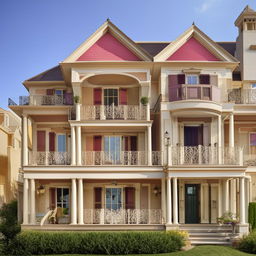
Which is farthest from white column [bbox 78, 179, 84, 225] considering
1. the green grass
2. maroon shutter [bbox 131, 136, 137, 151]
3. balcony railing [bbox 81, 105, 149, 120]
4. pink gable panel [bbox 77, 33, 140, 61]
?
pink gable panel [bbox 77, 33, 140, 61]

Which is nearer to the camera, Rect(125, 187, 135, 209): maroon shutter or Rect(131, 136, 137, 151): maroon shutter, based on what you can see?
Rect(125, 187, 135, 209): maroon shutter

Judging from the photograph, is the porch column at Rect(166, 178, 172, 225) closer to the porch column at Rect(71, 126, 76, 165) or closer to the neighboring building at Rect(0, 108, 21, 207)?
the porch column at Rect(71, 126, 76, 165)

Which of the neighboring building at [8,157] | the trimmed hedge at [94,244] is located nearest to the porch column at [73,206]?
the trimmed hedge at [94,244]

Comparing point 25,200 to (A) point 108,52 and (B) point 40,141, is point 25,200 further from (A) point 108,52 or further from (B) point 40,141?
(A) point 108,52

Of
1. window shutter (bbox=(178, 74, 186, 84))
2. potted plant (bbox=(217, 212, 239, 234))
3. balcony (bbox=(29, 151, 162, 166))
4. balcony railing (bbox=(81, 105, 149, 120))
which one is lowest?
potted plant (bbox=(217, 212, 239, 234))

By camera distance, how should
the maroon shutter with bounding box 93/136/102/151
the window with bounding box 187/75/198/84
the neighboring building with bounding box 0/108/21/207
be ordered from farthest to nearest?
the neighboring building with bounding box 0/108/21/207 → the maroon shutter with bounding box 93/136/102/151 → the window with bounding box 187/75/198/84

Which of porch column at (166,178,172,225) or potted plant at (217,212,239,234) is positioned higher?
porch column at (166,178,172,225)

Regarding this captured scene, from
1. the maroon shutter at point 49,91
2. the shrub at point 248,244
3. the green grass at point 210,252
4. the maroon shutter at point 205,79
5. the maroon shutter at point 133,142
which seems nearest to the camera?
the green grass at point 210,252

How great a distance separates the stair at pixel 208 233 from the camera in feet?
77.1

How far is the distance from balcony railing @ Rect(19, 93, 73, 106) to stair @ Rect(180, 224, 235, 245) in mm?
10877

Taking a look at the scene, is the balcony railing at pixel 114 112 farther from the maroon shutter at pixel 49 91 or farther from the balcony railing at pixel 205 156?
the maroon shutter at pixel 49 91

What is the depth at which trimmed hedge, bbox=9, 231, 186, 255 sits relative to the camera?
21.4 m

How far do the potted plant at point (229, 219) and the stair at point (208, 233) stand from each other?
0.35 m

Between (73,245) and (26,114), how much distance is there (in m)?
9.32
